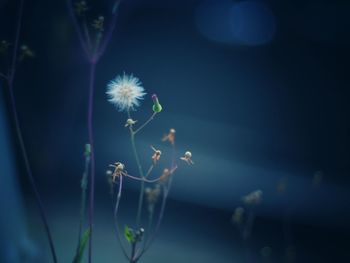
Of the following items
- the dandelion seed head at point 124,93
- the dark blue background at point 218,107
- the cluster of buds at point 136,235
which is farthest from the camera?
the dark blue background at point 218,107

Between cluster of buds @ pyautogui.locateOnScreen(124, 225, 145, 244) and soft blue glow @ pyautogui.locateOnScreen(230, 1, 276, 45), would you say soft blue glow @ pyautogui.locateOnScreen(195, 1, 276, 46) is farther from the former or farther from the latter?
cluster of buds @ pyautogui.locateOnScreen(124, 225, 145, 244)

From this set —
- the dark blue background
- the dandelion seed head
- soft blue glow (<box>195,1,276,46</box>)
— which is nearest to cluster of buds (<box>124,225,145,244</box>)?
the dandelion seed head

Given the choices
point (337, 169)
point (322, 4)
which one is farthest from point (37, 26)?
point (337, 169)

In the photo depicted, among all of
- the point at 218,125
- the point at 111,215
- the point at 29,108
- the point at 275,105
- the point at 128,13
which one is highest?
the point at 128,13

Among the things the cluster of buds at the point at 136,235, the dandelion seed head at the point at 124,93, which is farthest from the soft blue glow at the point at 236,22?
the cluster of buds at the point at 136,235

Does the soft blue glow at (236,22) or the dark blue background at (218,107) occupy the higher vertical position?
the soft blue glow at (236,22)

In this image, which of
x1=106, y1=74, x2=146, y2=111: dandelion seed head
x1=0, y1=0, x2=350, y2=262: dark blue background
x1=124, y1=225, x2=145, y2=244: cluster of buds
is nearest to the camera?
x1=124, y1=225, x2=145, y2=244: cluster of buds

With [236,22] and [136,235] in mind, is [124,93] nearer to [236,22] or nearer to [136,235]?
[136,235]

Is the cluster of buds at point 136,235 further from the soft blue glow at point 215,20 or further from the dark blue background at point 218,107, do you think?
the soft blue glow at point 215,20

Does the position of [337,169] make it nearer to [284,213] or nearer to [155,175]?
[284,213]

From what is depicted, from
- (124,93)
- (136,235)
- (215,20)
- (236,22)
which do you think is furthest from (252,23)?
(136,235)

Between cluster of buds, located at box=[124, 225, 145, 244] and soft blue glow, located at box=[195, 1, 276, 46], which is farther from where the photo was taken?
soft blue glow, located at box=[195, 1, 276, 46]
